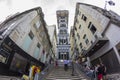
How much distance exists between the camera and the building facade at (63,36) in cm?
6144

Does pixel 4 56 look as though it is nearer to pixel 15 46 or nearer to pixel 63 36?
pixel 15 46

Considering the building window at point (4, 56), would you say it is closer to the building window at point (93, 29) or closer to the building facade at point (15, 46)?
the building facade at point (15, 46)

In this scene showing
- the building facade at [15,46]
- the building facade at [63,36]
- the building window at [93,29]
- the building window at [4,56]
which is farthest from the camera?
the building facade at [63,36]

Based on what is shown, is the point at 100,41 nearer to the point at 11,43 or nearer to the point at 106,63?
the point at 106,63

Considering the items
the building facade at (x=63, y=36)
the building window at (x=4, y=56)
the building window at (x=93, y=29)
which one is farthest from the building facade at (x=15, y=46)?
the building facade at (x=63, y=36)

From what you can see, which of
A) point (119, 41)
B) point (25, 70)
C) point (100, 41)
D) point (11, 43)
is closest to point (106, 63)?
point (100, 41)

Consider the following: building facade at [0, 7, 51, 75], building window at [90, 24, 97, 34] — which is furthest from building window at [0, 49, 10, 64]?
building window at [90, 24, 97, 34]

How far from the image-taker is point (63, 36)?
6353cm

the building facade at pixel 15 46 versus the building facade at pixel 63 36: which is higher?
the building facade at pixel 63 36

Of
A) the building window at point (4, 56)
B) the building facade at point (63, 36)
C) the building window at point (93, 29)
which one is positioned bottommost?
the building window at point (4, 56)

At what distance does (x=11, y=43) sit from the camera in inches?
611

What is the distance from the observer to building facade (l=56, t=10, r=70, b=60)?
202 feet

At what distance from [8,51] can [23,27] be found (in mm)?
4767

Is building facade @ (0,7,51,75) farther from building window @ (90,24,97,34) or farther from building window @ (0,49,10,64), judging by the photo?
building window @ (90,24,97,34)
